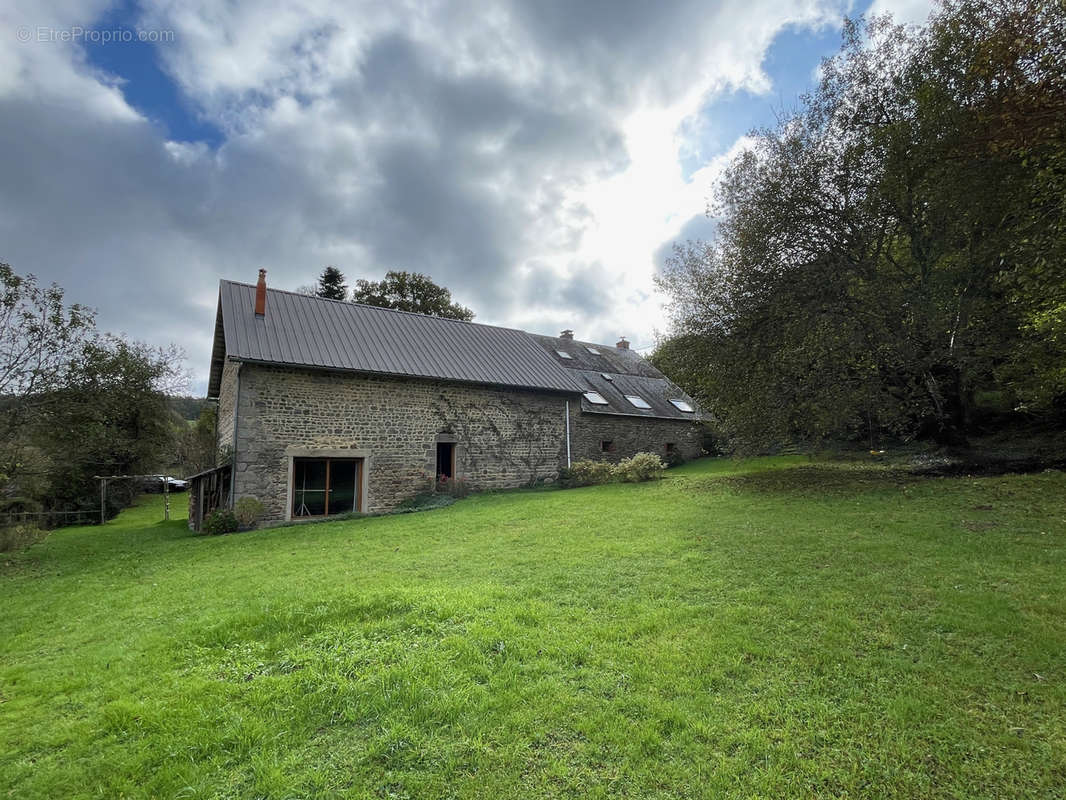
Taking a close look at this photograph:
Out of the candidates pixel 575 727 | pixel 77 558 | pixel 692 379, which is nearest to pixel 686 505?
pixel 692 379

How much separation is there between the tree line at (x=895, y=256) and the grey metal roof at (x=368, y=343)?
668cm

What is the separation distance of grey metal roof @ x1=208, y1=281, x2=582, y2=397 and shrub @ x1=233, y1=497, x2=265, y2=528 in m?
3.69

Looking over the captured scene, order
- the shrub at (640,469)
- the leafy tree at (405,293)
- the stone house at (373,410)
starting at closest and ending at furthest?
1. the stone house at (373,410)
2. the shrub at (640,469)
3. the leafy tree at (405,293)

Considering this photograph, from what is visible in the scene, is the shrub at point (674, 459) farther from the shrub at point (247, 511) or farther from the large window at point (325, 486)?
the shrub at point (247, 511)

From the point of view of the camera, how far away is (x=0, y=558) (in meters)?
11.3

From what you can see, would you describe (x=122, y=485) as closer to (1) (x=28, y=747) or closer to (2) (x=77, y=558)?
(2) (x=77, y=558)

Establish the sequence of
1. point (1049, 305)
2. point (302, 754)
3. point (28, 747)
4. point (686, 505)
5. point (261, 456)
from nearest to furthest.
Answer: point (302, 754)
point (28, 747)
point (1049, 305)
point (686, 505)
point (261, 456)

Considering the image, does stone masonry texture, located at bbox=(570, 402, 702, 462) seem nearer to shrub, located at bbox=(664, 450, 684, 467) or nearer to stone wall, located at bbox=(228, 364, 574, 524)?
shrub, located at bbox=(664, 450, 684, 467)

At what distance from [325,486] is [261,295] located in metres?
6.38

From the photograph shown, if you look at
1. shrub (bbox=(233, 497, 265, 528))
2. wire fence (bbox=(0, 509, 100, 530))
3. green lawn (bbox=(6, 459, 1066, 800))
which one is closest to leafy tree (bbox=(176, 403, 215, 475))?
wire fence (bbox=(0, 509, 100, 530))

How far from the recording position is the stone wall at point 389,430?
43.6 feet

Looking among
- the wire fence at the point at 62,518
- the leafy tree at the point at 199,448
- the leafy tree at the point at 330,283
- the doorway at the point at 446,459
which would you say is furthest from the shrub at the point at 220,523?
the leafy tree at the point at 330,283

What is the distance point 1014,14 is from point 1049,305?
194 inches

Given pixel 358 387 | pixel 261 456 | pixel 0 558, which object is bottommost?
pixel 0 558
